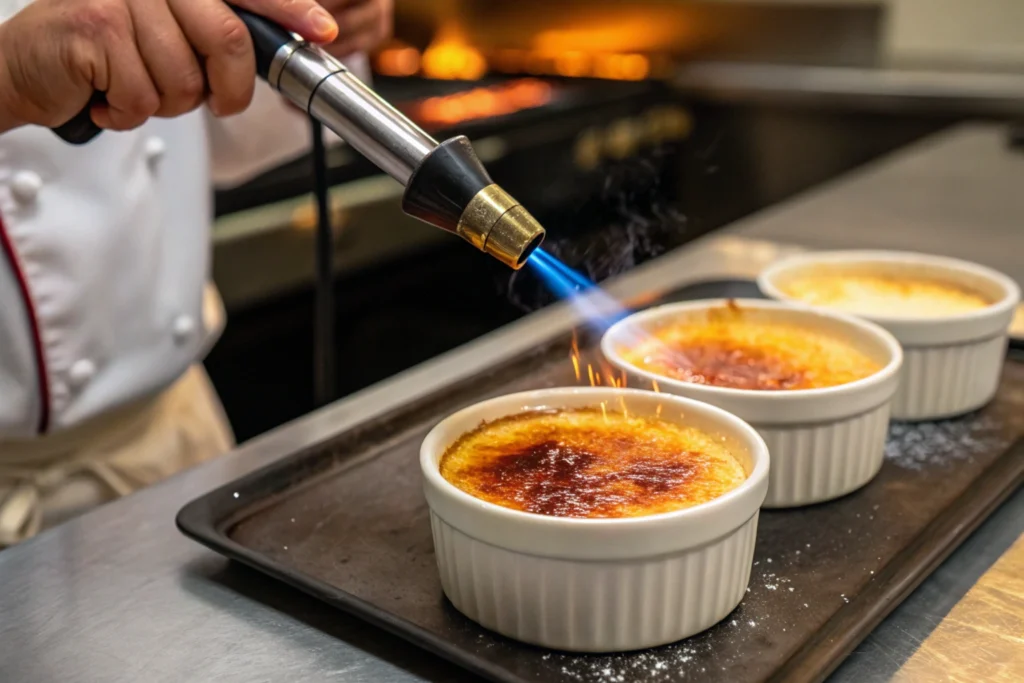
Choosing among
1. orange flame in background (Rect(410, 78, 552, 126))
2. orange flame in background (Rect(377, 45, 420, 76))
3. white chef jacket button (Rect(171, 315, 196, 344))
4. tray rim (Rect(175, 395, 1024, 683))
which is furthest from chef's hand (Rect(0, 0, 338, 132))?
orange flame in background (Rect(377, 45, 420, 76))

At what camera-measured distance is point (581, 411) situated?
103 centimetres

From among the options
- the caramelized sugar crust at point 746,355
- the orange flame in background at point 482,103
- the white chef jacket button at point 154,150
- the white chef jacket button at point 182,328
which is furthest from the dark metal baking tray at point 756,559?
the orange flame in background at point 482,103

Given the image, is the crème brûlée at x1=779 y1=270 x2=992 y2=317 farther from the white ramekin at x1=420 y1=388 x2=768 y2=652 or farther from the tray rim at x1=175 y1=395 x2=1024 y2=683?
the white ramekin at x1=420 y1=388 x2=768 y2=652

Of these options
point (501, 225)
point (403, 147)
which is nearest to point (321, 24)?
point (403, 147)

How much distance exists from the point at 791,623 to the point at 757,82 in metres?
2.85

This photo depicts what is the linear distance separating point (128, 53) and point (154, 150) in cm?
50

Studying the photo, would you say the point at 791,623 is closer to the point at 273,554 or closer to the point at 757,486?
the point at 757,486

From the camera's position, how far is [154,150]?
4.56ft

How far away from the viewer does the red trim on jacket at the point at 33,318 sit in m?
1.24

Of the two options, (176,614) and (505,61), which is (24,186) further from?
(505,61)

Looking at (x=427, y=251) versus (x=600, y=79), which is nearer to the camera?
(x=427, y=251)

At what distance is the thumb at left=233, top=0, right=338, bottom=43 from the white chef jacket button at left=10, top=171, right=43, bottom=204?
44 centimetres

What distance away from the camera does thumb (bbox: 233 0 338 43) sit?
94cm

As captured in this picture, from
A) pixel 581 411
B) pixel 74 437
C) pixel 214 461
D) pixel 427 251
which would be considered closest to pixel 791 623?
pixel 581 411
